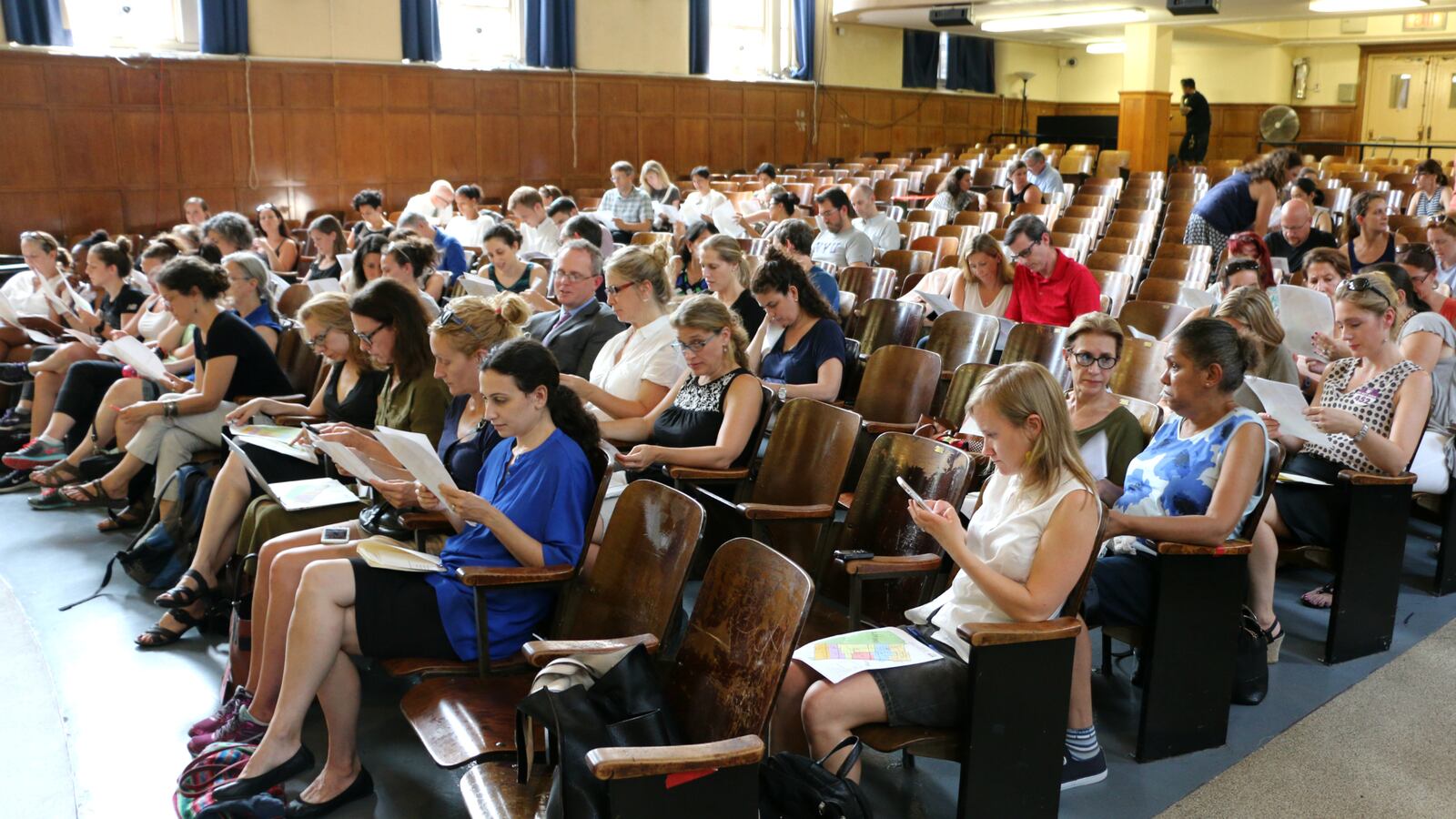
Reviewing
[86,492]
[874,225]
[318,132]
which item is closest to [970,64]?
[318,132]


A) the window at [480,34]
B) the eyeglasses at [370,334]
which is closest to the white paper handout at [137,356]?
the eyeglasses at [370,334]

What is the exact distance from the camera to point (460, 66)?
12227mm

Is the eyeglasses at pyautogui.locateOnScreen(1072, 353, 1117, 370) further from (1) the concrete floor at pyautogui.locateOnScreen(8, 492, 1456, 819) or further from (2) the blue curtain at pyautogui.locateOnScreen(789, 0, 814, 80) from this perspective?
(2) the blue curtain at pyautogui.locateOnScreen(789, 0, 814, 80)

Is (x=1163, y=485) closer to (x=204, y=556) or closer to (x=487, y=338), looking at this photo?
(x=487, y=338)

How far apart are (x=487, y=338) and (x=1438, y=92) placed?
17.8 m

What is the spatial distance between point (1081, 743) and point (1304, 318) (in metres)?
2.01

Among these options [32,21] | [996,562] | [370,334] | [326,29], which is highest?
[326,29]

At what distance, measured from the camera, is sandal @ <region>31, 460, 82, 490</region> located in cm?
471

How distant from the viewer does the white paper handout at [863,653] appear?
217 centimetres

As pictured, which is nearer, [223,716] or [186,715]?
[223,716]

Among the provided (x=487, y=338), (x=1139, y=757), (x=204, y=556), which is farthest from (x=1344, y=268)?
(x=204, y=556)

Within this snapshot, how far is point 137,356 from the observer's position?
428 centimetres

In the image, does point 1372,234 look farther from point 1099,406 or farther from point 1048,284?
point 1099,406

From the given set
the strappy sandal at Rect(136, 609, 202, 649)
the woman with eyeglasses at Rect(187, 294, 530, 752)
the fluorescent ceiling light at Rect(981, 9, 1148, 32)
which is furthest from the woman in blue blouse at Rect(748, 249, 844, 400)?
the fluorescent ceiling light at Rect(981, 9, 1148, 32)
